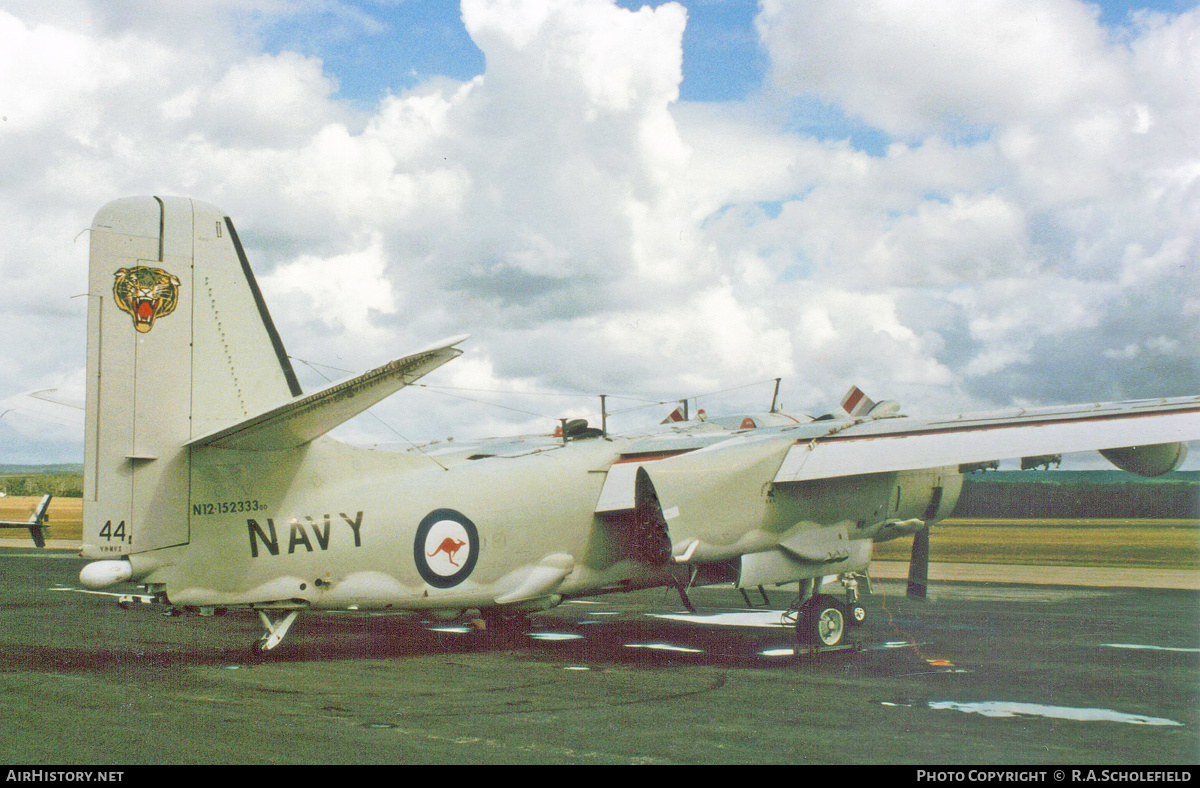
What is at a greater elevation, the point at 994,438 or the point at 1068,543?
the point at 994,438

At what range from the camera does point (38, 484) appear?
83.9 m

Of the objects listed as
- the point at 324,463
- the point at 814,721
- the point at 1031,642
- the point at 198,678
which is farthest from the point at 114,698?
the point at 1031,642

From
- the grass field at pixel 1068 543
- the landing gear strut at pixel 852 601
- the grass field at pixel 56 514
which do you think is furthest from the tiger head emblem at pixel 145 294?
the grass field at pixel 56 514

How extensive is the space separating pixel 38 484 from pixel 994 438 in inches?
3600

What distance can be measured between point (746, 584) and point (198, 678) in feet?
26.9

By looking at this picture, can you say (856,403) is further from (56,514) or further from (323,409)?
(56,514)

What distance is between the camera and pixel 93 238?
39.3ft

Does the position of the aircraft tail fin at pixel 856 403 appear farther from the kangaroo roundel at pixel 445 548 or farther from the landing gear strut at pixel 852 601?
the kangaroo roundel at pixel 445 548

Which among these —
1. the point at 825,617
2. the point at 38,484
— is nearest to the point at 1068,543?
the point at 825,617

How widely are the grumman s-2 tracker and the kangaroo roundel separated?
0.10 ft

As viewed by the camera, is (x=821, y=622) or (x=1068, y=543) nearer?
(x=821, y=622)

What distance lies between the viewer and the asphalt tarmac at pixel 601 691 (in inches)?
346

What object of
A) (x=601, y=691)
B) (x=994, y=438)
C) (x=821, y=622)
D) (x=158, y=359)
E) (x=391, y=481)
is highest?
(x=158, y=359)
